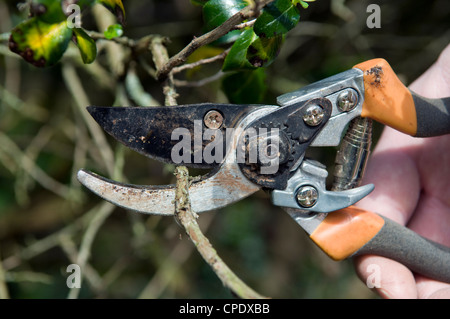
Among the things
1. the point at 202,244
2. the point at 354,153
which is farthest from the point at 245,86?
the point at 202,244

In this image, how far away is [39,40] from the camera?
838mm

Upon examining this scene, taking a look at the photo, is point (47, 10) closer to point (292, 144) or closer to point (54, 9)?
point (54, 9)

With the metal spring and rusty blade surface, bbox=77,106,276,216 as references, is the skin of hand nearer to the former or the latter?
the metal spring

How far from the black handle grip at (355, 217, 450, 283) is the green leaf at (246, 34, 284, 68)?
547mm

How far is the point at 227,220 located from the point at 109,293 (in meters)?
0.75

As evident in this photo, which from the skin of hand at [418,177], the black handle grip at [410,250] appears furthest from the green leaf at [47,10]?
the skin of hand at [418,177]

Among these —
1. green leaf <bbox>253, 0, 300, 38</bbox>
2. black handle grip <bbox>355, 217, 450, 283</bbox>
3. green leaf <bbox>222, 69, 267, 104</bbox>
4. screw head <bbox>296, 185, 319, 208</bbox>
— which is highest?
green leaf <bbox>253, 0, 300, 38</bbox>

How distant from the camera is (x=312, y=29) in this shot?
2.04 meters

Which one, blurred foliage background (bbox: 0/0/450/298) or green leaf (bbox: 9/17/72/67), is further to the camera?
blurred foliage background (bbox: 0/0/450/298)

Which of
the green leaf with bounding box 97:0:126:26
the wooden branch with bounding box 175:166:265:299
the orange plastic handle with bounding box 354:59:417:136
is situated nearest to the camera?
the wooden branch with bounding box 175:166:265:299

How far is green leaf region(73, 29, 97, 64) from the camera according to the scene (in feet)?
2.98

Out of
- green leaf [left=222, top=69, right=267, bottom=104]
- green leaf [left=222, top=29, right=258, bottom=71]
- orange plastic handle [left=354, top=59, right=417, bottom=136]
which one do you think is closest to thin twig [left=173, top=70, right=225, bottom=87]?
green leaf [left=222, top=69, right=267, bottom=104]

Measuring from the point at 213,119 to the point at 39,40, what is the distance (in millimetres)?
409
